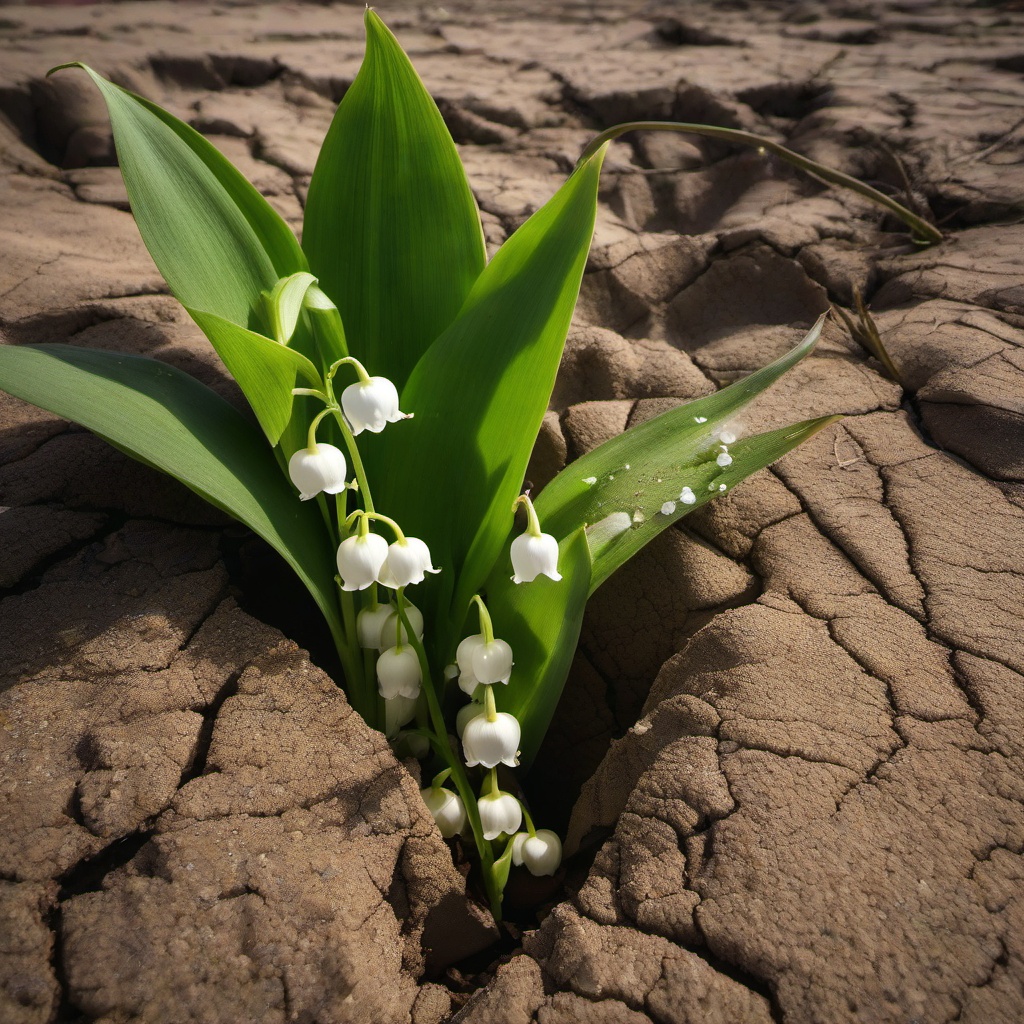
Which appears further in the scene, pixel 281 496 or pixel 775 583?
pixel 775 583

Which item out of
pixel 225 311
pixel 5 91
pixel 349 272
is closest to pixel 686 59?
pixel 5 91

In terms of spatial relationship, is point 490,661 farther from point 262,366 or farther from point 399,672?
point 262,366

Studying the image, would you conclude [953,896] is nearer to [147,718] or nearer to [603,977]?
[603,977]

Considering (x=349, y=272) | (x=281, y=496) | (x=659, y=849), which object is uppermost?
(x=349, y=272)

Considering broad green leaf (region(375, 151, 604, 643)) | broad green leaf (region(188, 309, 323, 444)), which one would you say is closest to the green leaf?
broad green leaf (region(375, 151, 604, 643))

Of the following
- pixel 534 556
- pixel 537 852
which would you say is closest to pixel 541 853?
pixel 537 852
